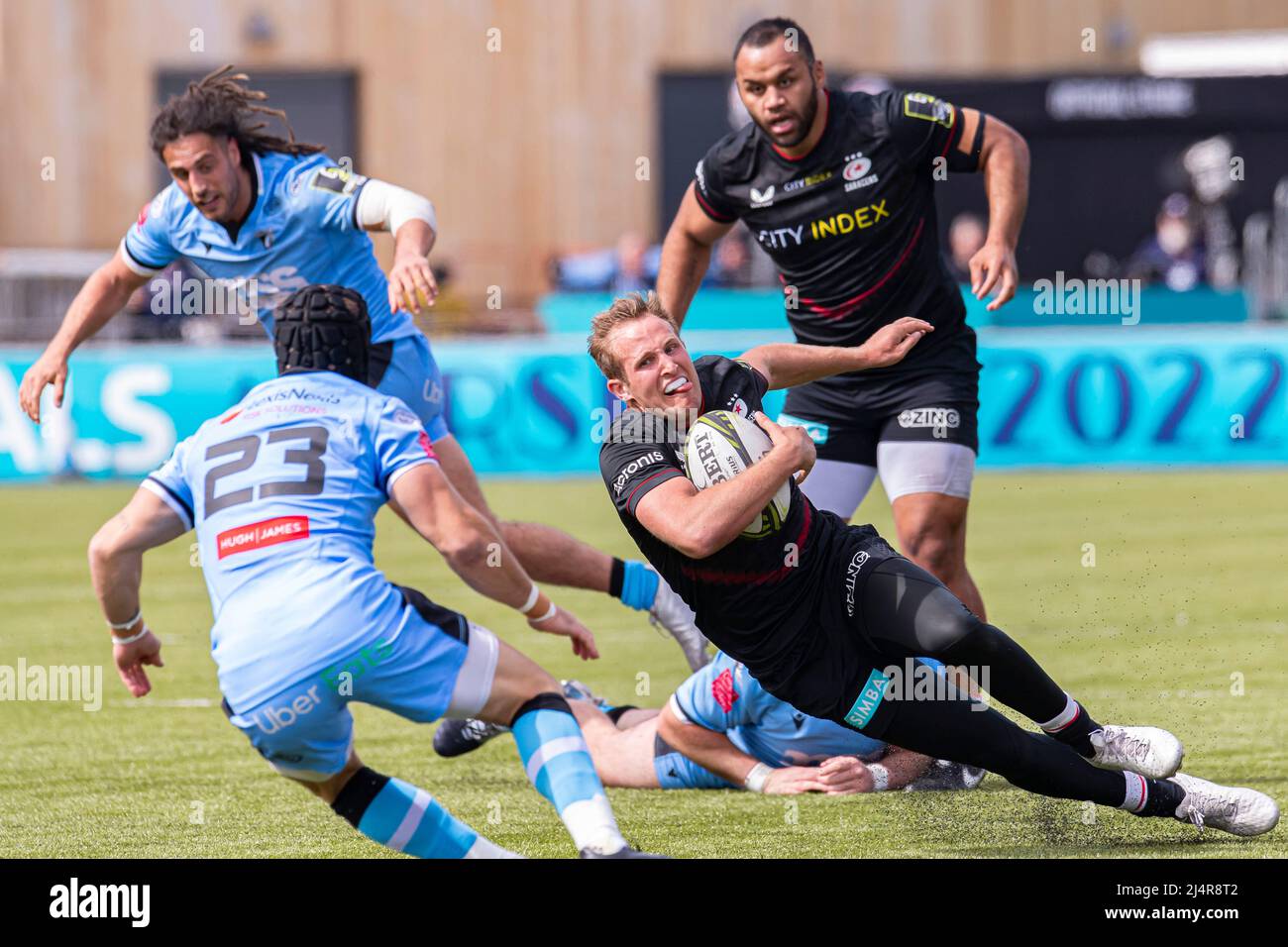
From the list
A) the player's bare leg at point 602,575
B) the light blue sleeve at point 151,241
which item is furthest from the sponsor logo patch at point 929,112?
the light blue sleeve at point 151,241

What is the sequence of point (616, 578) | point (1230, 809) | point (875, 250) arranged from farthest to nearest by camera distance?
1. point (616, 578)
2. point (875, 250)
3. point (1230, 809)

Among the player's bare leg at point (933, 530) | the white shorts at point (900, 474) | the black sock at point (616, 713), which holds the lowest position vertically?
the black sock at point (616, 713)

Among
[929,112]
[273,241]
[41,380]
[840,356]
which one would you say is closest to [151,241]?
[273,241]

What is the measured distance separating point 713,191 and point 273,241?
178cm

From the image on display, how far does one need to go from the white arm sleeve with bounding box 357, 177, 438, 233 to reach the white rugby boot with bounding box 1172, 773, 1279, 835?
327 centimetres

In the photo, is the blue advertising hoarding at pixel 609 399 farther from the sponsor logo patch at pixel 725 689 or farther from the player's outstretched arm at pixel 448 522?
the player's outstretched arm at pixel 448 522

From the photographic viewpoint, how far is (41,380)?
7.14 m

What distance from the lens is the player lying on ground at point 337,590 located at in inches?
187

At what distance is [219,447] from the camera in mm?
4973

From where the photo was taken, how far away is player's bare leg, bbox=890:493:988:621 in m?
7.21

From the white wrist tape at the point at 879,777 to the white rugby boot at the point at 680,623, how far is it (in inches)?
60.1

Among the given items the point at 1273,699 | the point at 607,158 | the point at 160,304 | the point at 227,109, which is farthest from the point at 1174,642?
the point at 607,158

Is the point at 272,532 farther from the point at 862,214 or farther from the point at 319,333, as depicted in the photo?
the point at 862,214

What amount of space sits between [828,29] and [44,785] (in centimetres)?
2432
